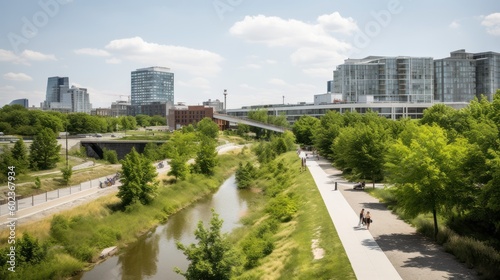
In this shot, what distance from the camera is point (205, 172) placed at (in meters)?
67.7

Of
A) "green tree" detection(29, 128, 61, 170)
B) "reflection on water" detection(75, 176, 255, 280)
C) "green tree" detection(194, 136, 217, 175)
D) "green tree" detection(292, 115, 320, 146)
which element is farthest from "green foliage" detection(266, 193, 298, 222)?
"green tree" detection(292, 115, 320, 146)

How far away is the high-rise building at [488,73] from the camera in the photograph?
563ft

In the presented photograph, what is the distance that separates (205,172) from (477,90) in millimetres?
150905

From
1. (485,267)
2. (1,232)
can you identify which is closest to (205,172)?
(1,232)

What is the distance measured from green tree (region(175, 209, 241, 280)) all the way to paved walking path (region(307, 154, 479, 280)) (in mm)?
6249

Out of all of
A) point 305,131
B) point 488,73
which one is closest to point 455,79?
point 488,73

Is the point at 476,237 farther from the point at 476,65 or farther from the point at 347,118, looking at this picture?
the point at 476,65

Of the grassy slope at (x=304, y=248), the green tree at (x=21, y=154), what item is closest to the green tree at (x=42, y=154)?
the green tree at (x=21, y=154)

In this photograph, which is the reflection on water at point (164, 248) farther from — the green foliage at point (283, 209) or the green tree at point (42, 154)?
the green tree at point (42, 154)

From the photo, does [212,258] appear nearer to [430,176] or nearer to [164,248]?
[430,176]

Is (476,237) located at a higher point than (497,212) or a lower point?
lower

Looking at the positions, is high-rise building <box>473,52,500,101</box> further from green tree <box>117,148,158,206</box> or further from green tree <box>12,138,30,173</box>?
green tree <box>12,138,30,173</box>

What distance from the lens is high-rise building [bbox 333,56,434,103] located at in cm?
16288

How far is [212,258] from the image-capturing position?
65.1ft
